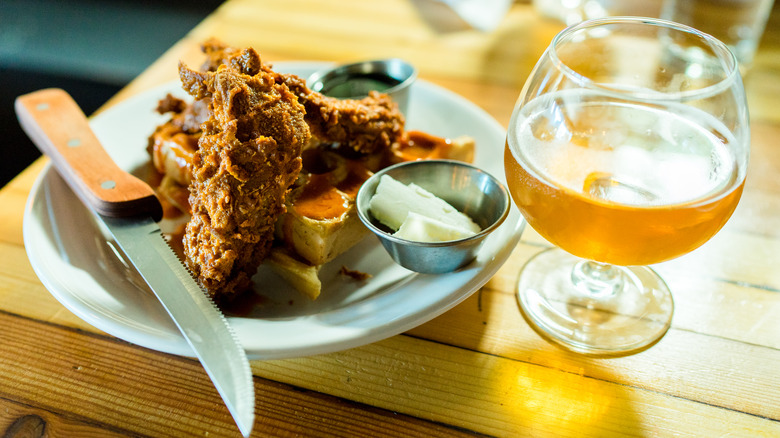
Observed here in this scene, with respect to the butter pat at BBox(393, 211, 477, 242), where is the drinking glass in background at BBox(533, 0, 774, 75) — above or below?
below

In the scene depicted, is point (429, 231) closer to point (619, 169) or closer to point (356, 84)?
point (619, 169)

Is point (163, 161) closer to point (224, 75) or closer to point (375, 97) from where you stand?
point (224, 75)

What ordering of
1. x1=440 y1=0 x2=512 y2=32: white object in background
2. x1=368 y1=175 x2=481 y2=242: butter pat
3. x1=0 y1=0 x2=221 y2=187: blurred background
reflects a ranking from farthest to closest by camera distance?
x1=0 y1=0 x2=221 y2=187: blurred background < x1=440 y1=0 x2=512 y2=32: white object in background < x1=368 y1=175 x2=481 y2=242: butter pat

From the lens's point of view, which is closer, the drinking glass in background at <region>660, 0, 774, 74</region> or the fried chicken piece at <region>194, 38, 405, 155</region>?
the fried chicken piece at <region>194, 38, 405, 155</region>

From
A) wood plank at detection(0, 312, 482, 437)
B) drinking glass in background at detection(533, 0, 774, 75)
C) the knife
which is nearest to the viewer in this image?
the knife

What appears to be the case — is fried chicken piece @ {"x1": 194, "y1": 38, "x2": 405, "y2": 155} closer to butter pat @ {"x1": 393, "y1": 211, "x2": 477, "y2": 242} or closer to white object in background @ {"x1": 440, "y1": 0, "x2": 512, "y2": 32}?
butter pat @ {"x1": 393, "y1": 211, "x2": 477, "y2": 242}

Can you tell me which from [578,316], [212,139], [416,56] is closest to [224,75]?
[212,139]

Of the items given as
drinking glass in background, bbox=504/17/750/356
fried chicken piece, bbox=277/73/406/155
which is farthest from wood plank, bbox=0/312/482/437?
fried chicken piece, bbox=277/73/406/155

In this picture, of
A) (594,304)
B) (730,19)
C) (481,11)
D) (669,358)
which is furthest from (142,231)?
(730,19)
